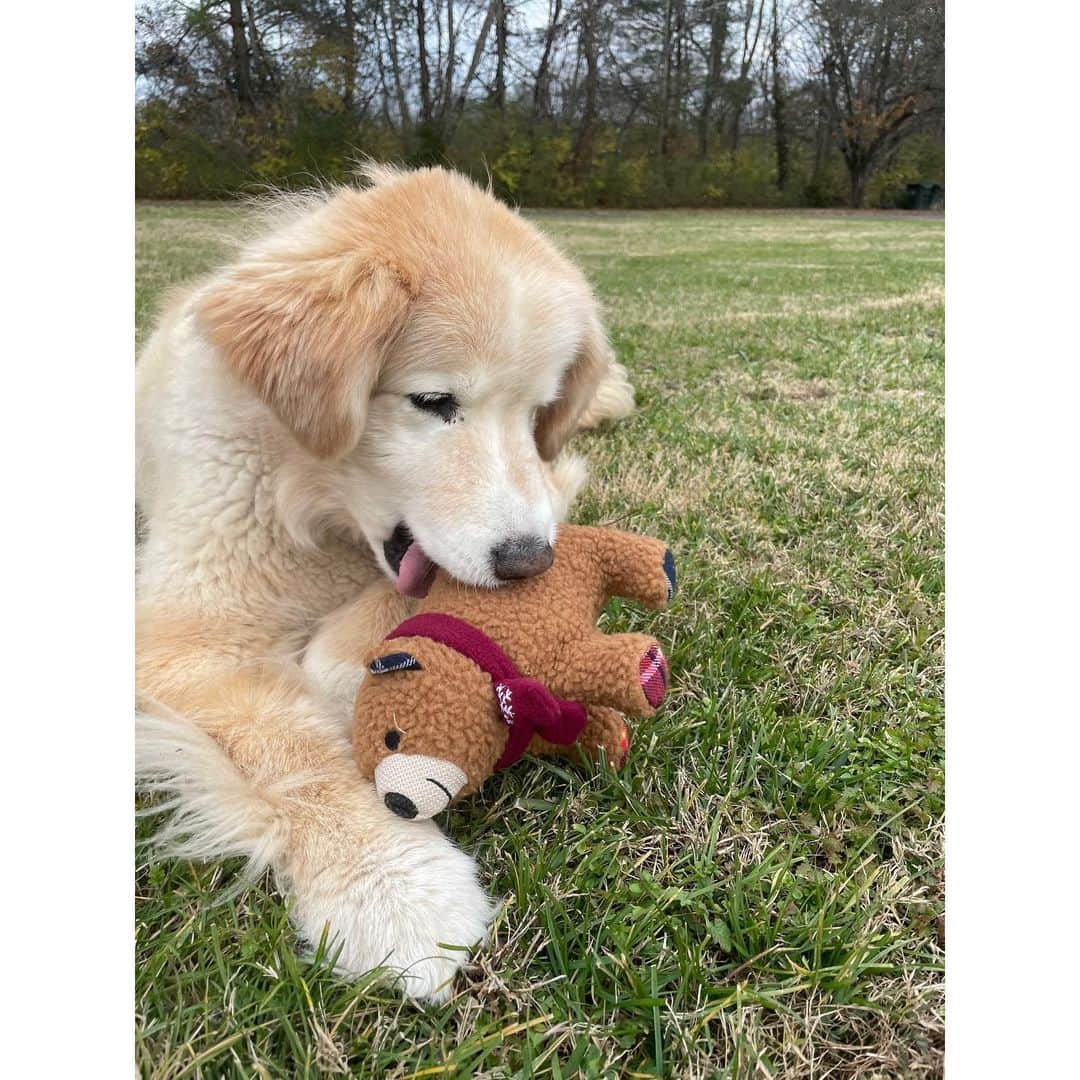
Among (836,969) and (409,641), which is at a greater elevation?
(409,641)

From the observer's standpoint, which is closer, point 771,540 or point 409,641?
point 409,641

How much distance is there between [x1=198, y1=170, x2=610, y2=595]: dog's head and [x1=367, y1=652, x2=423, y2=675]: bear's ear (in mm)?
239

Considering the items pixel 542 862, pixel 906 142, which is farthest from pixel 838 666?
pixel 906 142

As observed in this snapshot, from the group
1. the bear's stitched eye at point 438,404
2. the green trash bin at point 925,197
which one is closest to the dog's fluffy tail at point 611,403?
the green trash bin at point 925,197

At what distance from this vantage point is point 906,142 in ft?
5.90

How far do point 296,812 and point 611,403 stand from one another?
2324 mm

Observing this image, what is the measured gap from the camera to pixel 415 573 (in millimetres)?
1666

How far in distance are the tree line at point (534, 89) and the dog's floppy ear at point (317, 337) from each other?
0.32m

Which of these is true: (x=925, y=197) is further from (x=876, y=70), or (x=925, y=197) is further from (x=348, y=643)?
(x=348, y=643)

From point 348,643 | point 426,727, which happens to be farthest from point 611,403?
point 426,727

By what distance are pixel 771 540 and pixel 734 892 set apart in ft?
4.12

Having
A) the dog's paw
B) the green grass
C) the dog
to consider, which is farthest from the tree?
the dog's paw

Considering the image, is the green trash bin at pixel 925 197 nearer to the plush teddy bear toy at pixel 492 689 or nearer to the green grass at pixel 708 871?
the green grass at pixel 708 871

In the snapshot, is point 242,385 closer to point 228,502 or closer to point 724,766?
point 228,502
